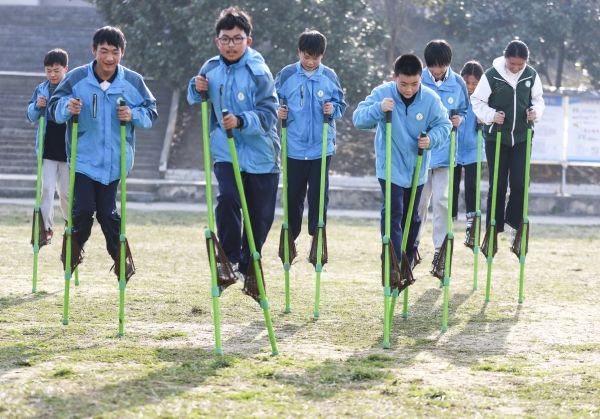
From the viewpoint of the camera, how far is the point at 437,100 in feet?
27.8

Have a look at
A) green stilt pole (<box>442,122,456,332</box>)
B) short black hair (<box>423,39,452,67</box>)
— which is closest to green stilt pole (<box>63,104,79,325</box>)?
green stilt pole (<box>442,122,456,332</box>)

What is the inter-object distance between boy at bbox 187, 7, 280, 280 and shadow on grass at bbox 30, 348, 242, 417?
1431 mm

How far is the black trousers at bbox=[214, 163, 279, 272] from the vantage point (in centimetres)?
825

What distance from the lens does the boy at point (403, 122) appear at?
8203mm

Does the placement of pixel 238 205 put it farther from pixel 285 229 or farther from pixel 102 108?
pixel 102 108

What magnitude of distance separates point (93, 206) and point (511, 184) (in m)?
4.03

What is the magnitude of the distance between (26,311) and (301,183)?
2.47 m

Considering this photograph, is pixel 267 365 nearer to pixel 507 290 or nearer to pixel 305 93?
pixel 305 93

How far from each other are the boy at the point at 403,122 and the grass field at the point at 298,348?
93 centimetres

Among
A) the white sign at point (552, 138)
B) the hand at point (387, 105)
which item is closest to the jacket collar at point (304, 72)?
the hand at point (387, 105)

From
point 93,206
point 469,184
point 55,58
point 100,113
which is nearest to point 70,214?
point 93,206

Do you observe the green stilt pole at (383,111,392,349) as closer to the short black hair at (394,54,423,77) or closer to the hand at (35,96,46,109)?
the short black hair at (394,54,423,77)

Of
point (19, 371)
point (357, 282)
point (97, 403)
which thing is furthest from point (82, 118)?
point (357, 282)

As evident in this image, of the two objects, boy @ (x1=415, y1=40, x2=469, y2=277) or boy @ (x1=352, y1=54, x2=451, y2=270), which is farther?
boy @ (x1=415, y1=40, x2=469, y2=277)
